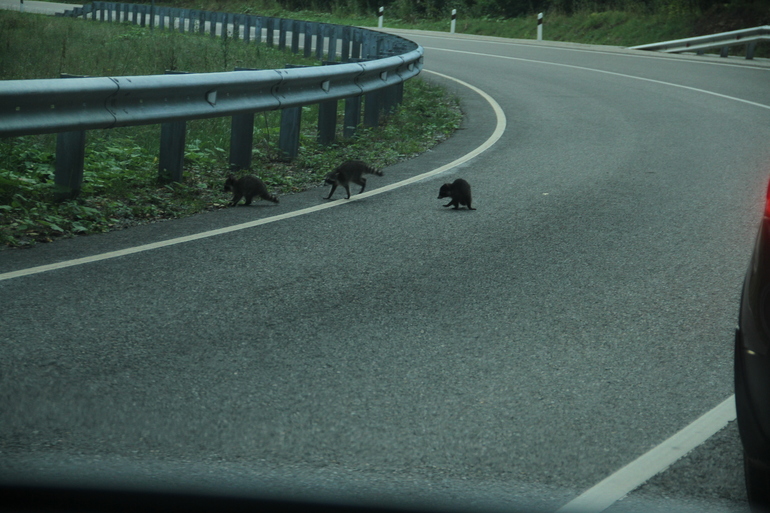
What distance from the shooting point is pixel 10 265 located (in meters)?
6.15

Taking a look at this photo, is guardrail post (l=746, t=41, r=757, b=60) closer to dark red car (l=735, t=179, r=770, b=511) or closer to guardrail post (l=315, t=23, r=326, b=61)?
guardrail post (l=315, t=23, r=326, b=61)

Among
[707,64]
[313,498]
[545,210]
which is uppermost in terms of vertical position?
[707,64]

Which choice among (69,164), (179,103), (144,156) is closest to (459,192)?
(179,103)

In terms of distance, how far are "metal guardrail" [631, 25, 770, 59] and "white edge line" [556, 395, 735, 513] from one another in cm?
2575

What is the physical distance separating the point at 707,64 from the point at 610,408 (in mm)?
23405

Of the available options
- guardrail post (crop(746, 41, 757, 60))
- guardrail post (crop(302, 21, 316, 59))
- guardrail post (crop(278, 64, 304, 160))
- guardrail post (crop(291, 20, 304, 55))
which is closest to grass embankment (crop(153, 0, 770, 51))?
guardrail post (crop(746, 41, 757, 60))

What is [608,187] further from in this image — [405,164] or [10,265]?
[10,265]

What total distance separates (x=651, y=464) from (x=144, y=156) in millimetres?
7743

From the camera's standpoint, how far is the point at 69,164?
25.7ft

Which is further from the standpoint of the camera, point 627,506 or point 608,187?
point 608,187

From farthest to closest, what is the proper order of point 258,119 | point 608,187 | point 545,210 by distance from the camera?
1. point 258,119
2. point 608,187
3. point 545,210

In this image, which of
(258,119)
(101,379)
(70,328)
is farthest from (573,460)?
(258,119)

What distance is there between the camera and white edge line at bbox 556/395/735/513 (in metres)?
3.31

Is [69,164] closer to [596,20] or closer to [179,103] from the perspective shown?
[179,103]
